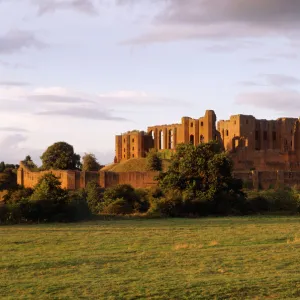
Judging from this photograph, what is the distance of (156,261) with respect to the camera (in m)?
13.9

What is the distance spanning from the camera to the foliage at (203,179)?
33625 mm

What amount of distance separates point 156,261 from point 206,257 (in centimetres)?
131

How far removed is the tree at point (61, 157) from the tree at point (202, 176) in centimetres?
3533

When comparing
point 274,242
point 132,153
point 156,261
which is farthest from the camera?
point 132,153

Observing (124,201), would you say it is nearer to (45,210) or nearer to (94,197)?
(45,210)

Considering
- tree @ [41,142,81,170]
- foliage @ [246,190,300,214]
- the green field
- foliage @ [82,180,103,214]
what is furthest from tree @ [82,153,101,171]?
the green field

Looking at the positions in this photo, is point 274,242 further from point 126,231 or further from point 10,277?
point 10,277

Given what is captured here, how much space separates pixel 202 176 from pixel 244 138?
35089mm

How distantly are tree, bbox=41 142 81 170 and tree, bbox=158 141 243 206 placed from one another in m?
35.3

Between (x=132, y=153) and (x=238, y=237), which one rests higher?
(x=132, y=153)

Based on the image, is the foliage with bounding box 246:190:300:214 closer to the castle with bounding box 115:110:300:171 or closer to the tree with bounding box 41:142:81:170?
the castle with bounding box 115:110:300:171

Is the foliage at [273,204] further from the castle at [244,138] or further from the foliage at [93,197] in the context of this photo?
the castle at [244,138]

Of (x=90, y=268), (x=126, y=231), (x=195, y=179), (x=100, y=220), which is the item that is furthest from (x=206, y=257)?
(x=195, y=179)

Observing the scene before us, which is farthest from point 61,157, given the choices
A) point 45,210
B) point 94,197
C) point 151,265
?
point 151,265
